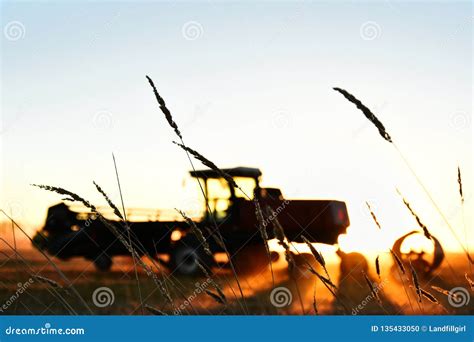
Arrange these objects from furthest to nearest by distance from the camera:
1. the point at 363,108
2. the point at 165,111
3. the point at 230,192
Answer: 1. the point at 230,192
2. the point at 165,111
3. the point at 363,108

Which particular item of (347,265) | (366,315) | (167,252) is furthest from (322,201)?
(366,315)

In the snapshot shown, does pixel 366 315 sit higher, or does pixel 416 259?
pixel 416 259

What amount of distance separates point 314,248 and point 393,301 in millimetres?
2301

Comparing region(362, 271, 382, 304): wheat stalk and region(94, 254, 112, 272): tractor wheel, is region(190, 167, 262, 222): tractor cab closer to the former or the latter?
region(94, 254, 112, 272): tractor wheel

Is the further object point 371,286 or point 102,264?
point 102,264

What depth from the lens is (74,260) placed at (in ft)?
39.7

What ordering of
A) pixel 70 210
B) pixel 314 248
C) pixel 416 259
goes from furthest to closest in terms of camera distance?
pixel 70 210 → pixel 416 259 → pixel 314 248

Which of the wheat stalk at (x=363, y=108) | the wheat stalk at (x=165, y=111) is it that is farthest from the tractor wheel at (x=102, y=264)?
the wheat stalk at (x=363, y=108)

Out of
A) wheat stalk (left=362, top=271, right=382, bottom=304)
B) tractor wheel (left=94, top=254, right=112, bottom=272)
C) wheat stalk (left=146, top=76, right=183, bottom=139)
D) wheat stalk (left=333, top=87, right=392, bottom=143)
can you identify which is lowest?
wheat stalk (left=362, top=271, right=382, bottom=304)

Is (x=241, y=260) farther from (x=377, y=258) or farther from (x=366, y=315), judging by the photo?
(x=377, y=258)

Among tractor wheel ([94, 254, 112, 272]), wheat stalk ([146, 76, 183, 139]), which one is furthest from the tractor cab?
wheat stalk ([146, 76, 183, 139])

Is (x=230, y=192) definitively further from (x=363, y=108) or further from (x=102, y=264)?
(x=363, y=108)

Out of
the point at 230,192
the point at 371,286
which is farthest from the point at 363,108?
the point at 230,192
